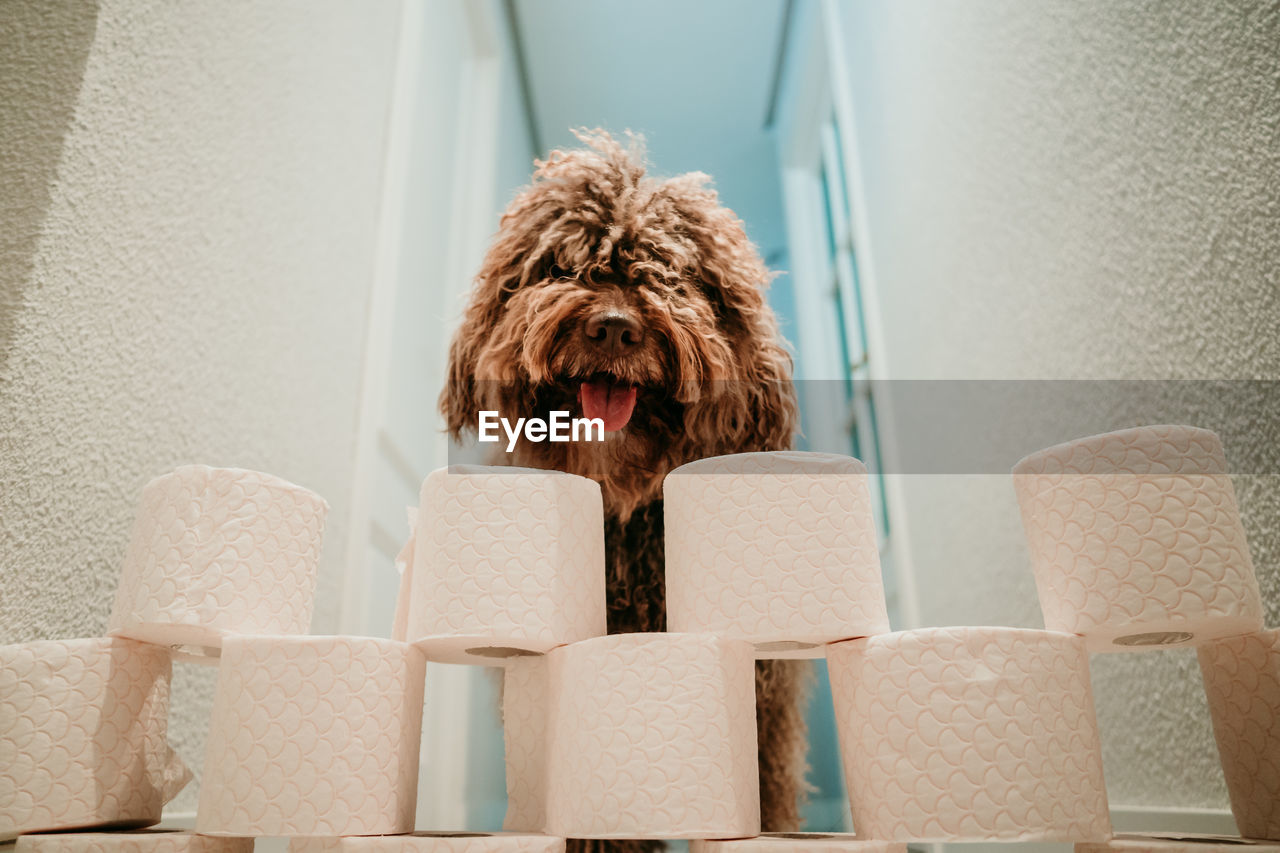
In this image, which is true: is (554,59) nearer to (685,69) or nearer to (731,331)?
(685,69)

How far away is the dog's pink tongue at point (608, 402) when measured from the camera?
3.52 ft

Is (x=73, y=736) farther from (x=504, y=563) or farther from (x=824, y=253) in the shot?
(x=824, y=253)

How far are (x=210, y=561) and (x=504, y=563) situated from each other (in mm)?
267

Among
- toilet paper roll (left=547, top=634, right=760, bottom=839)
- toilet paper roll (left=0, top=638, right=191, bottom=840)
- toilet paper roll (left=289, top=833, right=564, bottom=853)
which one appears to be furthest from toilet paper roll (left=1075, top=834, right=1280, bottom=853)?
toilet paper roll (left=0, top=638, right=191, bottom=840)

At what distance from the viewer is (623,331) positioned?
1.04 m

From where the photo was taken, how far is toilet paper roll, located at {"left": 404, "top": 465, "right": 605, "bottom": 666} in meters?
→ 0.73

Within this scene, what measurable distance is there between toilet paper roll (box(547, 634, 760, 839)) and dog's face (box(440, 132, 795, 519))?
435 mm

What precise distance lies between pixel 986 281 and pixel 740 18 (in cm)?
200

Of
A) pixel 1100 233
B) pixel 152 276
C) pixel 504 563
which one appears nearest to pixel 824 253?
pixel 1100 233

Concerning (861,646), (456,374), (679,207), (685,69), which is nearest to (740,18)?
(685,69)

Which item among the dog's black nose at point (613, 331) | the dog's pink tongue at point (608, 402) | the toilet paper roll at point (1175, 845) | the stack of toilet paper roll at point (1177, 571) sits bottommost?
the toilet paper roll at point (1175, 845)

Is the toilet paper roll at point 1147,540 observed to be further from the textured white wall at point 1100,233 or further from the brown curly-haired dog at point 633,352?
the brown curly-haired dog at point 633,352

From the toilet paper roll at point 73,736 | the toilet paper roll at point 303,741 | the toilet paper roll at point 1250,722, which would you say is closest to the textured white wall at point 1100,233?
the toilet paper roll at point 1250,722

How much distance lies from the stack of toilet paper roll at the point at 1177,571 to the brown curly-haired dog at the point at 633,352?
507mm
